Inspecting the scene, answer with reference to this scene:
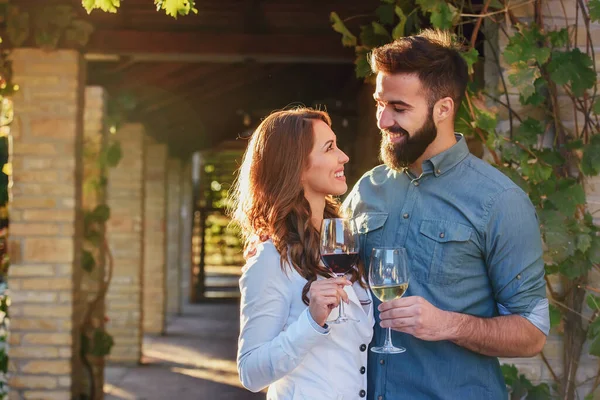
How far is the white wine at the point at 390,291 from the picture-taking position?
6.43ft

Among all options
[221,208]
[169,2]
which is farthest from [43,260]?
[221,208]

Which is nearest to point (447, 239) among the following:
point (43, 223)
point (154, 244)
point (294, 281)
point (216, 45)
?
point (294, 281)

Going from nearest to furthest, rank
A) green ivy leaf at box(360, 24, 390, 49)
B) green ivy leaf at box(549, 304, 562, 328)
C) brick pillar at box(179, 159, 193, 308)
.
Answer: green ivy leaf at box(549, 304, 562, 328)
green ivy leaf at box(360, 24, 390, 49)
brick pillar at box(179, 159, 193, 308)

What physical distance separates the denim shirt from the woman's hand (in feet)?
1.00

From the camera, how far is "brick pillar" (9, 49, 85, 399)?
5156 mm

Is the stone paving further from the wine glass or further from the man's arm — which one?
the wine glass

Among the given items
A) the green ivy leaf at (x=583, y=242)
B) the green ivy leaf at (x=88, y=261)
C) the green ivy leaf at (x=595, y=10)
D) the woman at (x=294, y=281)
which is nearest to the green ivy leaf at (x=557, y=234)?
the green ivy leaf at (x=583, y=242)

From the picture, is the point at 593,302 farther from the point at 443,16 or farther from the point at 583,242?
the point at 443,16

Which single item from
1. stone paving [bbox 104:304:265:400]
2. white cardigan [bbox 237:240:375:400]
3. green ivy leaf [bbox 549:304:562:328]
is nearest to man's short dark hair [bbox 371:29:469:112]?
white cardigan [bbox 237:240:375:400]

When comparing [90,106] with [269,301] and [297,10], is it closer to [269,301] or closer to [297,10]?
[297,10]

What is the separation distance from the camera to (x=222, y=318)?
12.6 m

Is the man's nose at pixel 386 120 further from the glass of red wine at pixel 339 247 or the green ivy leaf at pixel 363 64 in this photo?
the green ivy leaf at pixel 363 64

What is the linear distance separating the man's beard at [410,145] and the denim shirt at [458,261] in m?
0.06

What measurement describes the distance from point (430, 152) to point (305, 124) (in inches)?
13.5
